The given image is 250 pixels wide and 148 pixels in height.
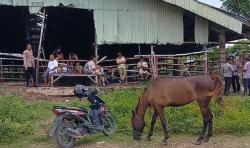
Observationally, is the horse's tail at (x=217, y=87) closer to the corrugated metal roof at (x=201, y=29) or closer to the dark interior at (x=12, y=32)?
the corrugated metal roof at (x=201, y=29)

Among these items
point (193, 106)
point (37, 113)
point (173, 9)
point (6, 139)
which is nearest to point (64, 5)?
point (173, 9)

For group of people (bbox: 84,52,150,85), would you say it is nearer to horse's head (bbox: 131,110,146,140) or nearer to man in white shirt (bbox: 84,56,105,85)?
man in white shirt (bbox: 84,56,105,85)

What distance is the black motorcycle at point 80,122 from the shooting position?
9.20m

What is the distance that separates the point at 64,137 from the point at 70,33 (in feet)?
45.2

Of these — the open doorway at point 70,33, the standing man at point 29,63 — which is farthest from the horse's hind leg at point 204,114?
the open doorway at point 70,33

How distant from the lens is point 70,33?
22.6m

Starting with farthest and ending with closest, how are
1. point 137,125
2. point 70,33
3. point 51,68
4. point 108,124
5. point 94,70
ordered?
point 70,33
point 94,70
point 51,68
point 108,124
point 137,125

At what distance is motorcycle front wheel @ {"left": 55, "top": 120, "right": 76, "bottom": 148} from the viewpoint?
9.16 m

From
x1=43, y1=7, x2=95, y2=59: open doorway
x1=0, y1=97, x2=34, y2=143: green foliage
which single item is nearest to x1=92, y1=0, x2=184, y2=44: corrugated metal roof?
x1=43, y1=7, x2=95, y2=59: open doorway

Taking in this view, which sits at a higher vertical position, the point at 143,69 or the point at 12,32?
the point at 12,32

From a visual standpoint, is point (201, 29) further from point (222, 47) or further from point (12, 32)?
point (12, 32)

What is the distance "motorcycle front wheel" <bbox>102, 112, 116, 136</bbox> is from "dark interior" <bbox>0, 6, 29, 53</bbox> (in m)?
11.4

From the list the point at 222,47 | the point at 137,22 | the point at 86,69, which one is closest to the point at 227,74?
the point at 222,47

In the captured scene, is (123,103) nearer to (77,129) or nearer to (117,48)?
(77,129)
